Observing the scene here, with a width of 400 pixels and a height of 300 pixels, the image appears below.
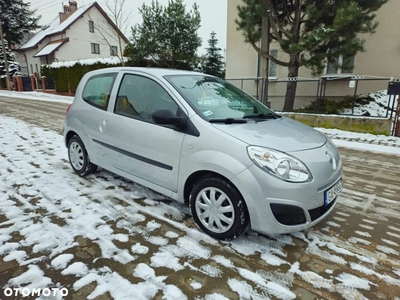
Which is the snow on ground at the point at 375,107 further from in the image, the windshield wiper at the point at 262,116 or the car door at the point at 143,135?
the car door at the point at 143,135

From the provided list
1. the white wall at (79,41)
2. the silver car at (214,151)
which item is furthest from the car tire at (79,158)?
the white wall at (79,41)

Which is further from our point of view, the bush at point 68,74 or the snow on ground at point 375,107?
the bush at point 68,74

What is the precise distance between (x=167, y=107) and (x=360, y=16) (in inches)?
303

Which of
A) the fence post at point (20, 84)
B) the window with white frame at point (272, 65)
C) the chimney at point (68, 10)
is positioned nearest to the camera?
the window with white frame at point (272, 65)

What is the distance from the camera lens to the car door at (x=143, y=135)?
2760 millimetres

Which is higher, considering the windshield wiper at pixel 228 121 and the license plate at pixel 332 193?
the windshield wiper at pixel 228 121

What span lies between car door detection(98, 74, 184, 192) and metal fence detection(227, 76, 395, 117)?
281 inches

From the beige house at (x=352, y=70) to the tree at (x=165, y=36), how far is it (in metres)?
5.89

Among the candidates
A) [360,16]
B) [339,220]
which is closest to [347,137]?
[360,16]

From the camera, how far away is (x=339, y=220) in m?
2.99

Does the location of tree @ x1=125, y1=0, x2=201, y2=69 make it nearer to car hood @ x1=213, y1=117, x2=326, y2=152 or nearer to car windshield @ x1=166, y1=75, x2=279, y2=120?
car windshield @ x1=166, y1=75, x2=279, y2=120

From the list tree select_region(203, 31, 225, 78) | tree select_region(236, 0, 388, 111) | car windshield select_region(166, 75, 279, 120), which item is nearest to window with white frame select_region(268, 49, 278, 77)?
tree select_region(236, 0, 388, 111)

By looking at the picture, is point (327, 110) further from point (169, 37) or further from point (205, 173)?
point (169, 37)

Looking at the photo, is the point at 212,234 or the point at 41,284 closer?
the point at 41,284
